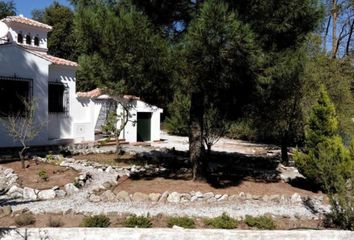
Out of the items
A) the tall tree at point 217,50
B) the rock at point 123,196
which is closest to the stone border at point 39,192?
the rock at point 123,196

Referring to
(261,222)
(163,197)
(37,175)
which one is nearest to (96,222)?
(163,197)

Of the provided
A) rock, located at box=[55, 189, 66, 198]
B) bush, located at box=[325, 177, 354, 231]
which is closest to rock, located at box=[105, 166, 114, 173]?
rock, located at box=[55, 189, 66, 198]

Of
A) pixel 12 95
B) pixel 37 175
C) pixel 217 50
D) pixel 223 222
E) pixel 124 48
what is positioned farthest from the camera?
pixel 12 95

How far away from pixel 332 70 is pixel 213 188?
980 centimetres

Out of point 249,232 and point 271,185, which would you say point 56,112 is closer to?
point 271,185

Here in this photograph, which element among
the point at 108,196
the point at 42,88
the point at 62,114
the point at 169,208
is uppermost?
the point at 42,88

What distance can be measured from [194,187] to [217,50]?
413 centimetres

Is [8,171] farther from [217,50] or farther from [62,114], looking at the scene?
[217,50]

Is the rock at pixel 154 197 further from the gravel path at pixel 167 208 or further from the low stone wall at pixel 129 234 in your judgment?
the low stone wall at pixel 129 234

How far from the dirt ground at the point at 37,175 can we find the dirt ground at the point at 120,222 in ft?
8.64

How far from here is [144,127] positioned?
2647cm

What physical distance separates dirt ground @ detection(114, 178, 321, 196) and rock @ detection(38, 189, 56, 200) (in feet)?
5.17

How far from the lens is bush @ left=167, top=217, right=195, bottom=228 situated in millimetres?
7887

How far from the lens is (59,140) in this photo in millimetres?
19156
